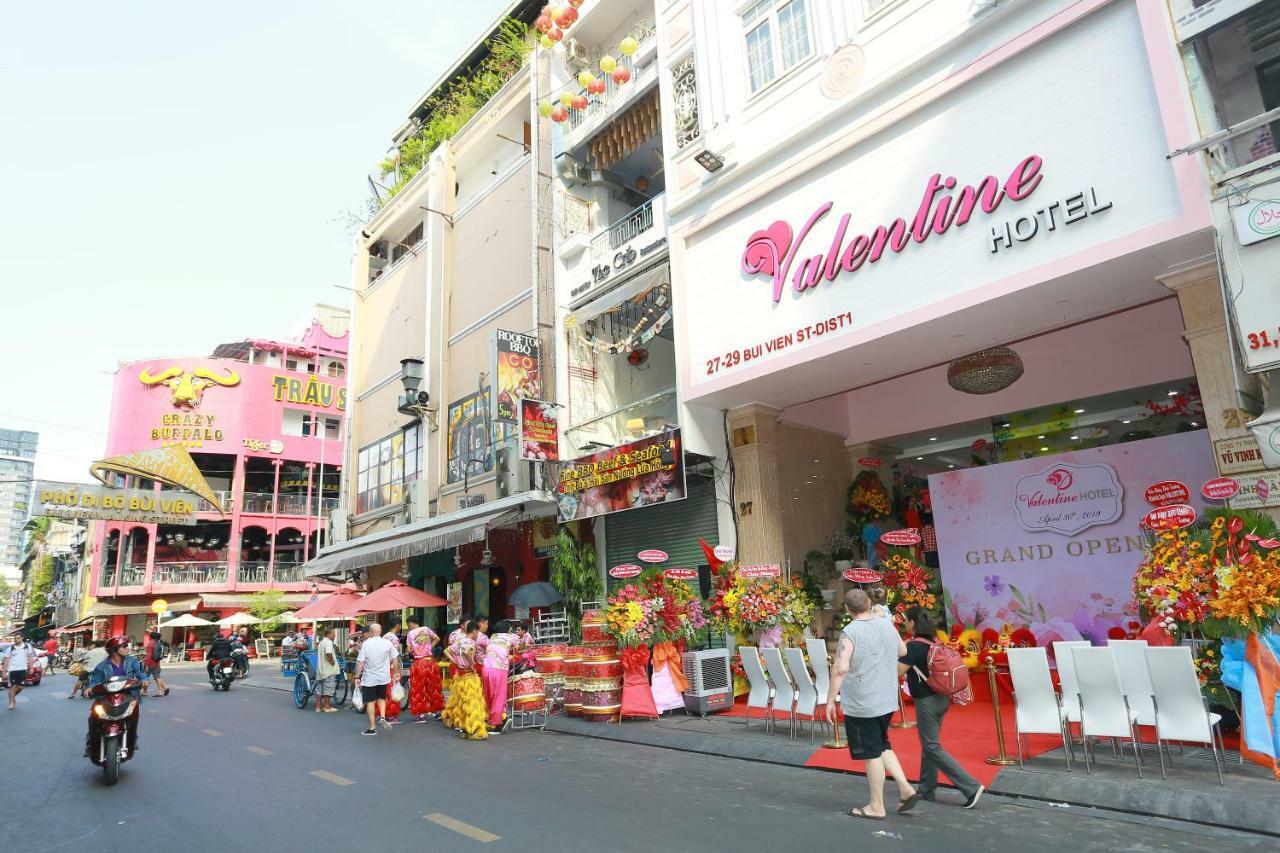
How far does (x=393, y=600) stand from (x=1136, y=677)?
1368 cm

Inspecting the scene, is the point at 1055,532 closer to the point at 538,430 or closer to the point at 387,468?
the point at 538,430

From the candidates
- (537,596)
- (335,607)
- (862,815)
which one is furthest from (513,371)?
(862,815)

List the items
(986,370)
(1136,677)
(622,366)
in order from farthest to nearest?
(622,366) → (986,370) → (1136,677)

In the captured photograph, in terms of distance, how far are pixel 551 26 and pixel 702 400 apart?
346 inches

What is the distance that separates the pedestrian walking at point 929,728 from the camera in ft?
18.8

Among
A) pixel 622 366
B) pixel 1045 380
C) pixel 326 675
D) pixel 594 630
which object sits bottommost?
pixel 326 675

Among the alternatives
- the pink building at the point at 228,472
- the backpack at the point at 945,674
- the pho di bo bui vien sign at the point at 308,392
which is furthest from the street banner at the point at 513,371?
the pho di bo bui vien sign at the point at 308,392

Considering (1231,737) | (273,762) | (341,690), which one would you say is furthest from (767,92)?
(341,690)

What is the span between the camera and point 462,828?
5723 millimetres

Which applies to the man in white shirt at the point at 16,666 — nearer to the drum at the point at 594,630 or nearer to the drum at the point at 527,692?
the drum at the point at 527,692

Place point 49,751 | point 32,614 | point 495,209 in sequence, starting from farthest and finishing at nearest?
point 32,614
point 495,209
point 49,751

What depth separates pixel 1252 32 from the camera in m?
7.80

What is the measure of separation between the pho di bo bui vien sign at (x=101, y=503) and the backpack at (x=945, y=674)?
99.6 ft

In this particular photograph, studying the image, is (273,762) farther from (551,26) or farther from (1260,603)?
(551,26)
